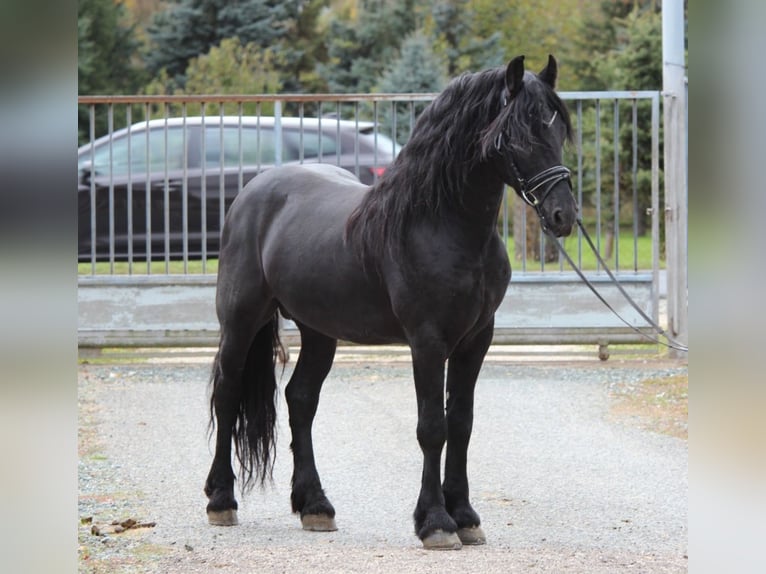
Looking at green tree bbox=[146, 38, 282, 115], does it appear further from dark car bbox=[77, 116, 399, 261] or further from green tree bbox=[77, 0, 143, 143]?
dark car bbox=[77, 116, 399, 261]

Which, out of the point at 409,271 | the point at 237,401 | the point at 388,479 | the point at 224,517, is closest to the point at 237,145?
the point at 388,479

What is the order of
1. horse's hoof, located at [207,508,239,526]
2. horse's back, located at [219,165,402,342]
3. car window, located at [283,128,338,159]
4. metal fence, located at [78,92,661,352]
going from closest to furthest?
horse's back, located at [219,165,402,342] → horse's hoof, located at [207,508,239,526] → metal fence, located at [78,92,661,352] → car window, located at [283,128,338,159]

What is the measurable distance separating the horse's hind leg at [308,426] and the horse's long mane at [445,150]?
798mm

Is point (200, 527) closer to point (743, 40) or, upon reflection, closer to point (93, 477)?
point (93, 477)

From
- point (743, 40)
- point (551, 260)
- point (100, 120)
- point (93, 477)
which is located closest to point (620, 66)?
point (551, 260)

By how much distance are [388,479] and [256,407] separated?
1.13m

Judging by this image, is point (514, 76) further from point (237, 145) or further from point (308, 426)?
point (237, 145)

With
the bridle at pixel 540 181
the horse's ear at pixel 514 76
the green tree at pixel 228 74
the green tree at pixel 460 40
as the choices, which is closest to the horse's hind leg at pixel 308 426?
the bridle at pixel 540 181

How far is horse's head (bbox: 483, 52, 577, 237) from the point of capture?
4273 mm

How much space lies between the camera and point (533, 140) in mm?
4309

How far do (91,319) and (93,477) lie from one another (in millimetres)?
4184

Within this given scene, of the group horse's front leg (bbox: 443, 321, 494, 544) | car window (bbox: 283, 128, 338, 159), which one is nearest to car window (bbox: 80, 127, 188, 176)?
car window (bbox: 283, 128, 338, 159)

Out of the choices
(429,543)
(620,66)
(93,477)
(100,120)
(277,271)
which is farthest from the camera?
(100,120)

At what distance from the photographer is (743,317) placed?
1.64 m
